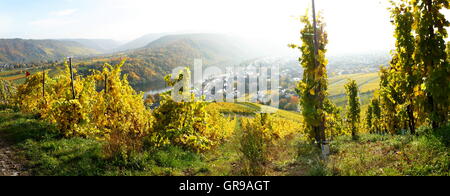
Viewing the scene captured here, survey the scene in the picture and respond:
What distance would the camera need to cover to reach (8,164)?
32.8 feet

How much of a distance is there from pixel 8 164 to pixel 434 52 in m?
16.4

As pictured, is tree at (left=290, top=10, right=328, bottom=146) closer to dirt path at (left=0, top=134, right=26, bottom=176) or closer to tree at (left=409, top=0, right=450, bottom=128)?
tree at (left=409, top=0, right=450, bottom=128)

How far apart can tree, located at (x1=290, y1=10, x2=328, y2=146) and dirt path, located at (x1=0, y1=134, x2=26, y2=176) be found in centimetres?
1152

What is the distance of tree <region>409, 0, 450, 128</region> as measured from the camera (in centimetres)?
966

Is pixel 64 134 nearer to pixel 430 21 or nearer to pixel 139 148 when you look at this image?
pixel 139 148

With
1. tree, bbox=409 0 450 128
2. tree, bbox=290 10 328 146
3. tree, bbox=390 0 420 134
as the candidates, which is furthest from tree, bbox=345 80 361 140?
tree, bbox=409 0 450 128

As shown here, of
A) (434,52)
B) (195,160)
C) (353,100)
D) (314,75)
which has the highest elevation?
(434,52)

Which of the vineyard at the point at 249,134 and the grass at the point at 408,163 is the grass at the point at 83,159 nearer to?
the vineyard at the point at 249,134

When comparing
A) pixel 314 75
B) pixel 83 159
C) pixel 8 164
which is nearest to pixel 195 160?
pixel 83 159

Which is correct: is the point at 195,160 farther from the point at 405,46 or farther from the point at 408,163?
the point at 405,46

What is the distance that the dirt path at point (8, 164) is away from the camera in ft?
30.4

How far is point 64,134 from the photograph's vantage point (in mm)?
13953
